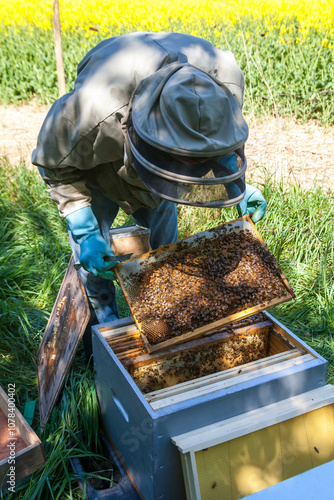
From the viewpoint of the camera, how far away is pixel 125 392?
6.20ft

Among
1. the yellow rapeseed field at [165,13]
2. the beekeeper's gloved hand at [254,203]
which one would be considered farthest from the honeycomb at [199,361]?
the yellow rapeseed field at [165,13]

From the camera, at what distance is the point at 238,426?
1.74 metres

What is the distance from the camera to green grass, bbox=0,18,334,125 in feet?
20.1

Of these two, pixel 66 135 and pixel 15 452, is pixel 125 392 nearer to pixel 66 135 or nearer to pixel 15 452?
pixel 15 452

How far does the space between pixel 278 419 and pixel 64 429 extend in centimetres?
126

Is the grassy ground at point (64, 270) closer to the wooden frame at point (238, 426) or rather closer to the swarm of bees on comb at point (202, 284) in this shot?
the swarm of bees on comb at point (202, 284)

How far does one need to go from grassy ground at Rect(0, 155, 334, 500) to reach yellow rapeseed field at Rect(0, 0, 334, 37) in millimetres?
4334

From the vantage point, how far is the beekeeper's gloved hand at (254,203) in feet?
8.65

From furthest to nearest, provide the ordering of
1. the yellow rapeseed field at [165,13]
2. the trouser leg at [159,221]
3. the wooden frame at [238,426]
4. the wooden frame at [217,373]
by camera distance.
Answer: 1. the yellow rapeseed field at [165,13]
2. the trouser leg at [159,221]
3. the wooden frame at [217,373]
4. the wooden frame at [238,426]

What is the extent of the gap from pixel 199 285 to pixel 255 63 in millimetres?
3986

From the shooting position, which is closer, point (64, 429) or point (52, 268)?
point (64, 429)

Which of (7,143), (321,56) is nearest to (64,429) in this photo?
(7,143)

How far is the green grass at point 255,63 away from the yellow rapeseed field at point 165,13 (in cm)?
25

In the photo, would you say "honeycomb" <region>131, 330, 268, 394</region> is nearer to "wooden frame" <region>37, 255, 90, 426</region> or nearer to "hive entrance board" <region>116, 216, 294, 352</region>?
"hive entrance board" <region>116, 216, 294, 352</region>
